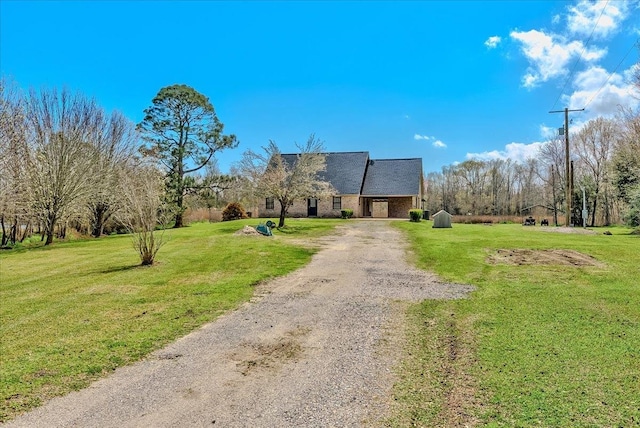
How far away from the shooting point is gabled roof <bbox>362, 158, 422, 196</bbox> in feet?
119

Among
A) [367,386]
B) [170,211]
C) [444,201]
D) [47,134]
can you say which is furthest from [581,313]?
[444,201]

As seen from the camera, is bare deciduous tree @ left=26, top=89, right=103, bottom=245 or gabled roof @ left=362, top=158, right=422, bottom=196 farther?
gabled roof @ left=362, top=158, right=422, bottom=196

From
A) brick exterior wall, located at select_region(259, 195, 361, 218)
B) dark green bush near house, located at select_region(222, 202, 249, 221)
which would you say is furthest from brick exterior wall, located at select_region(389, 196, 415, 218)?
dark green bush near house, located at select_region(222, 202, 249, 221)

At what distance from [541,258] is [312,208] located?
85.5 feet

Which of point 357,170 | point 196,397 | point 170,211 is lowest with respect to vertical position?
point 196,397

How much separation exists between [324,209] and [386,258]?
75.9 ft

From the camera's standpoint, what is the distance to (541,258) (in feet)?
38.3

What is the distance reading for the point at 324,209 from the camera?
36.1 meters

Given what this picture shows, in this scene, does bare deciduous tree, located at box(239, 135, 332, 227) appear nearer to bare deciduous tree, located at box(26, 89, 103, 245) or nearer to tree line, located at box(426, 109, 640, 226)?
bare deciduous tree, located at box(26, 89, 103, 245)

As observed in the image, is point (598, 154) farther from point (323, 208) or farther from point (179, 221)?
point (179, 221)

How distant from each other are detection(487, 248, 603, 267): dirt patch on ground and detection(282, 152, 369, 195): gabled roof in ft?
75.9

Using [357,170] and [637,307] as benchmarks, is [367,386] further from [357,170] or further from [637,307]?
[357,170]

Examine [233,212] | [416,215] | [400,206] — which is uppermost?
[400,206]

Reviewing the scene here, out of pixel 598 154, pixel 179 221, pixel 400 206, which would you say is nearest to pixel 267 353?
pixel 179 221
